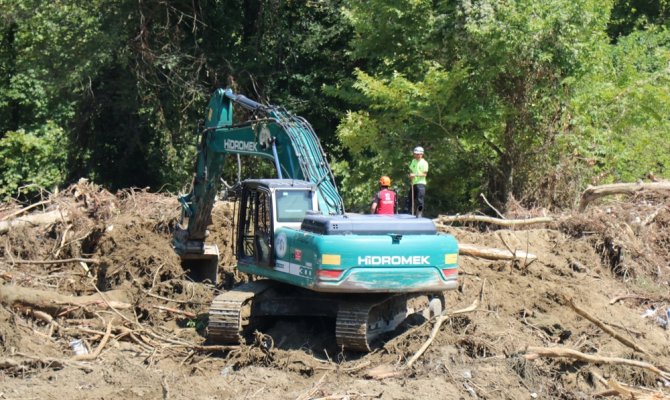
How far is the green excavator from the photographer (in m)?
12.2

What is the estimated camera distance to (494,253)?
15.9m

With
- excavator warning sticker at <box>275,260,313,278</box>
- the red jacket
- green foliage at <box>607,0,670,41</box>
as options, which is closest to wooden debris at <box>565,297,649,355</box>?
excavator warning sticker at <box>275,260,313,278</box>

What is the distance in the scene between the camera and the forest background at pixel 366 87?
2056cm

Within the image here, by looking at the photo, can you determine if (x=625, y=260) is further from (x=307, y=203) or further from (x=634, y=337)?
(x=307, y=203)

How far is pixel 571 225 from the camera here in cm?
1758

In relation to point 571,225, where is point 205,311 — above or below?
below

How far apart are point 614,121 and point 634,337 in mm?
9241

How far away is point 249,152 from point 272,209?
2021 millimetres

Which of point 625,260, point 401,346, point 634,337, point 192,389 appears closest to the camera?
point 192,389

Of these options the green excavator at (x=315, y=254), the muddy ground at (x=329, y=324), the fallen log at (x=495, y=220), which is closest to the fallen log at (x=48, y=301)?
the muddy ground at (x=329, y=324)

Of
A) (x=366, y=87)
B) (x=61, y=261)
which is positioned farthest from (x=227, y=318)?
(x=366, y=87)

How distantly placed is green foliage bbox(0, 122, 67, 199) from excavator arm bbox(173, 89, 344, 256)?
1436 centimetres

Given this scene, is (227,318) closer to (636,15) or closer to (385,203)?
(385,203)

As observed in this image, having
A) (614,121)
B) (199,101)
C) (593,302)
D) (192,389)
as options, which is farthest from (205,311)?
(199,101)
